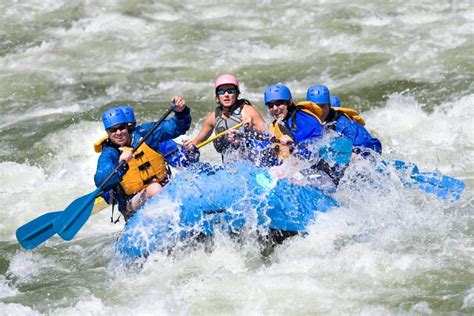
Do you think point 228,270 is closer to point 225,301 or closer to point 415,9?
point 225,301

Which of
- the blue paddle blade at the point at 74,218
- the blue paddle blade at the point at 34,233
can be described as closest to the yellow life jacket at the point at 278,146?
the blue paddle blade at the point at 74,218

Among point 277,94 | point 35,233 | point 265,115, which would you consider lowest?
point 35,233

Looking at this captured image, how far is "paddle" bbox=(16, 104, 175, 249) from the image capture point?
267 inches

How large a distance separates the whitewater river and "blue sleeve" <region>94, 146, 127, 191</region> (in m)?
0.63

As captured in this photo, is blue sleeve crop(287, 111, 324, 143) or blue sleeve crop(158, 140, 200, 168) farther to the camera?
blue sleeve crop(158, 140, 200, 168)

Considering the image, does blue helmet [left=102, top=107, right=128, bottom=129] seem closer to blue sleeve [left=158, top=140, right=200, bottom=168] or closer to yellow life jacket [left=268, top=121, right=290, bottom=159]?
blue sleeve [left=158, top=140, right=200, bottom=168]

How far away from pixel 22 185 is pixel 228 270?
146 inches

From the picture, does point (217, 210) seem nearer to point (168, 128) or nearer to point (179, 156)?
point (179, 156)

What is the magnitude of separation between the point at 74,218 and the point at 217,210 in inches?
43.8

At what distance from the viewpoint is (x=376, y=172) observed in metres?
6.92

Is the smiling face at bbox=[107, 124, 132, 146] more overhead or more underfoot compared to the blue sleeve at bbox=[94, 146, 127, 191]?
more overhead

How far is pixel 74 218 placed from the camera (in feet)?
22.4

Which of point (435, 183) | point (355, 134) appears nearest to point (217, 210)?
point (355, 134)

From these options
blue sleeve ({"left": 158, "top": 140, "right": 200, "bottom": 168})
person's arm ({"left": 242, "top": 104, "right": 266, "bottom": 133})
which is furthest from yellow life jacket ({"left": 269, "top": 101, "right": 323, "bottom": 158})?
blue sleeve ({"left": 158, "top": 140, "right": 200, "bottom": 168})
